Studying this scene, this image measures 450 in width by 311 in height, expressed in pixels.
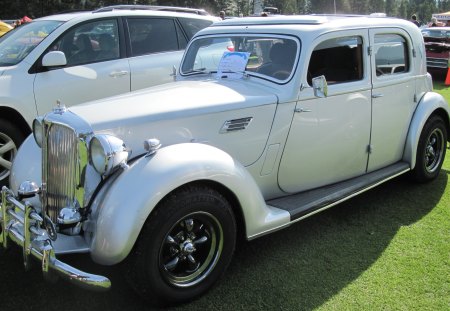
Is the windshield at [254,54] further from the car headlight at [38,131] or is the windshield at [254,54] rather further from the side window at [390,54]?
the car headlight at [38,131]

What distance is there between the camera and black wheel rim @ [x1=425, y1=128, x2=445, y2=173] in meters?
4.83

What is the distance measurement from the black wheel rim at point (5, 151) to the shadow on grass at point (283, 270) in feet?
4.73

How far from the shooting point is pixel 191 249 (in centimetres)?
279

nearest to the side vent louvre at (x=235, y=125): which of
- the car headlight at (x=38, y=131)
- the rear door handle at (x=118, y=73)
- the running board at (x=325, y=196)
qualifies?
the running board at (x=325, y=196)

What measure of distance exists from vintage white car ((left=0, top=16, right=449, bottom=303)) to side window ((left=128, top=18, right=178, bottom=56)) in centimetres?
147

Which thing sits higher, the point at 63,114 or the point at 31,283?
the point at 63,114

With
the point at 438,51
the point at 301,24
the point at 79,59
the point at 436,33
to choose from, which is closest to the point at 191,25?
the point at 79,59

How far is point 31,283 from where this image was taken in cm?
305

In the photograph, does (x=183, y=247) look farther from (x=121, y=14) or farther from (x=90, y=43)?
(x=121, y=14)

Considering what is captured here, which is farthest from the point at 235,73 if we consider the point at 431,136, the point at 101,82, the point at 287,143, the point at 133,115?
the point at 431,136

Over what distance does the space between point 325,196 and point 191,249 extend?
4.35 ft

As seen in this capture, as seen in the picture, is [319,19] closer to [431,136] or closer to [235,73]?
[235,73]

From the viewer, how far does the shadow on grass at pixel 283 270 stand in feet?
9.42

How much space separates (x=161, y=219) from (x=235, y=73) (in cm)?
164
